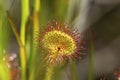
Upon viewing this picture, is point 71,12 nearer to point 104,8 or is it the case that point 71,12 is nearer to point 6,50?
point 104,8

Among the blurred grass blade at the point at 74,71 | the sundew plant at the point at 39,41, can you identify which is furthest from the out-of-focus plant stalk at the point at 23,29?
the blurred grass blade at the point at 74,71

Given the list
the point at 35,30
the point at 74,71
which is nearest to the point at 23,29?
the point at 35,30

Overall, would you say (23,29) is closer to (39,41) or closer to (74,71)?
(39,41)

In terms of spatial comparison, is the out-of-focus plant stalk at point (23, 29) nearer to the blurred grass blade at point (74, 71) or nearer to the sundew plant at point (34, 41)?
the sundew plant at point (34, 41)

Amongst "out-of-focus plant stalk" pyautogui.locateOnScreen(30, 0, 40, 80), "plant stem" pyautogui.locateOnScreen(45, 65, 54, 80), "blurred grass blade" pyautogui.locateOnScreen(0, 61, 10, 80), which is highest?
"out-of-focus plant stalk" pyautogui.locateOnScreen(30, 0, 40, 80)

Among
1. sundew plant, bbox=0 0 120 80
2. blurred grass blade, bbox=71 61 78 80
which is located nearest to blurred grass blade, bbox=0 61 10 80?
sundew plant, bbox=0 0 120 80

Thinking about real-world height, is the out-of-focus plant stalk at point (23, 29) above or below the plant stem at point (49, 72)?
above

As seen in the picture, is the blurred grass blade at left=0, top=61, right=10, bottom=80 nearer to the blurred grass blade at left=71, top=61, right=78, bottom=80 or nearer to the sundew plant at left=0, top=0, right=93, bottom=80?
the sundew plant at left=0, top=0, right=93, bottom=80

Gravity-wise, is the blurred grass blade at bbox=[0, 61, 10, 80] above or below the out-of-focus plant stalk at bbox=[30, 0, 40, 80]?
below

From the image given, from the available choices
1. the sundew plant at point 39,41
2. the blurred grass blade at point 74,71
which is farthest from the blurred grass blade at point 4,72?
the blurred grass blade at point 74,71

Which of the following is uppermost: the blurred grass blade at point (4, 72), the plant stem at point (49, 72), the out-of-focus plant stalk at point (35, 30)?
the out-of-focus plant stalk at point (35, 30)
